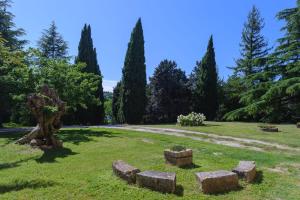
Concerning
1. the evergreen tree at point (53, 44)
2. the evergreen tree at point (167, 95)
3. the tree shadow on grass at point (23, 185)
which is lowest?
the tree shadow on grass at point (23, 185)

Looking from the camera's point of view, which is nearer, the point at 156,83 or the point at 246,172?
the point at 246,172

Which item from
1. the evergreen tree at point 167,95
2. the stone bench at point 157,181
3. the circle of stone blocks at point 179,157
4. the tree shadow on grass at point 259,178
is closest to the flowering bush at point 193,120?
the evergreen tree at point 167,95

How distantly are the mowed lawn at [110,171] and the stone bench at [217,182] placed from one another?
129mm

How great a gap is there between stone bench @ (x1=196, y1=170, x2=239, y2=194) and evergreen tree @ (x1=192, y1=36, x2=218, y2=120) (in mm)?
20939

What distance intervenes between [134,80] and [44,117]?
14811mm

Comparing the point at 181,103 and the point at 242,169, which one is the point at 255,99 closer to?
the point at 181,103

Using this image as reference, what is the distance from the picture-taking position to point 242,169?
5516 millimetres

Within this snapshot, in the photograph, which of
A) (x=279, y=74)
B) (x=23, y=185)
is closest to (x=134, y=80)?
(x=279, y=74)

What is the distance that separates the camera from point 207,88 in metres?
25.9

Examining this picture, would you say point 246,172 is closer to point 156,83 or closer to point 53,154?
point 53,154

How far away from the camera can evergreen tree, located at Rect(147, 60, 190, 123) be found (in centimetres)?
2517

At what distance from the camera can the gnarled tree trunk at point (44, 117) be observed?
952cm

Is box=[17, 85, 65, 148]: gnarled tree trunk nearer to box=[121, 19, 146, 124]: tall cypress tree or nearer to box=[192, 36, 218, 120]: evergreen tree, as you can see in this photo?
box=[121, 19, 146, 124]: tall cypress tree

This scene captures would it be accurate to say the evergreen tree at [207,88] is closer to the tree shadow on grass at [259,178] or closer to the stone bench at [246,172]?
the tree shadow on grass at [259,178]
